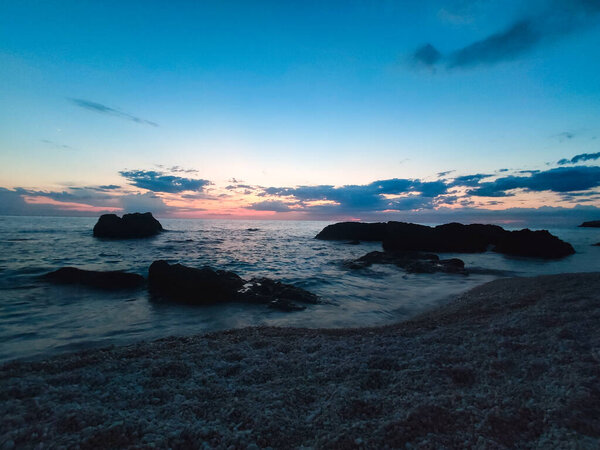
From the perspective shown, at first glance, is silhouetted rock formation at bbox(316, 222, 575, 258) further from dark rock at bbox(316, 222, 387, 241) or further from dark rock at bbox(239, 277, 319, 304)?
dark rock at bbox(239, 277, 319, 304)

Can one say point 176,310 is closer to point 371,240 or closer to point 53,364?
point 53,364

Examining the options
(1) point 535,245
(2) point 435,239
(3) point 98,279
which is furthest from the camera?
(2) point 435,239

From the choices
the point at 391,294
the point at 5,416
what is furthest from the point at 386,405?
the point at 391,294

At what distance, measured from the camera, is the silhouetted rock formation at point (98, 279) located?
10.3 m

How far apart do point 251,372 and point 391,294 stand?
8063mm

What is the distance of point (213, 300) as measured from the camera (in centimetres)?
900

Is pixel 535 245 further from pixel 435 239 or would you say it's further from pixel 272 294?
pixel 272 294

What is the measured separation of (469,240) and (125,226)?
1651 inches

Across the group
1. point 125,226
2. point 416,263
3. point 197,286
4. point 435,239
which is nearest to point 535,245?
point 435,239

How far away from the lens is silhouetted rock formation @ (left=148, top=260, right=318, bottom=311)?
903 cm

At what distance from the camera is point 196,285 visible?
30.5 ft

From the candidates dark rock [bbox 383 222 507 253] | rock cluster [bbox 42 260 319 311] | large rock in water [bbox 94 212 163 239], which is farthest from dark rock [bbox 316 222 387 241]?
rock cluster [bbox 42 260 319 311]

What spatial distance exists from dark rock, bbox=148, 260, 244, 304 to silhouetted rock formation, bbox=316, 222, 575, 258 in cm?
1771

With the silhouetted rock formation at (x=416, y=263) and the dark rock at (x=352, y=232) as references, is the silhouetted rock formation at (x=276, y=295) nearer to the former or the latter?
the silhouetted rock formation at (x=416, y=263)
